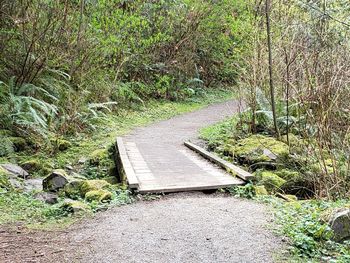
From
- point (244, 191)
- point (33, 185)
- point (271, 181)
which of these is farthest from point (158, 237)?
point (33, 185)

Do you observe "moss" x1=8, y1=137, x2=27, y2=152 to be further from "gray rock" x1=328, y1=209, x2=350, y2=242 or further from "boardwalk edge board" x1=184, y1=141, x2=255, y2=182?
"gray rock" x1=328, y1=209, x2=350, y2=242

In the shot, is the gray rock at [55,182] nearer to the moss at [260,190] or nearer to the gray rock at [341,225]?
the moss at [260,190]

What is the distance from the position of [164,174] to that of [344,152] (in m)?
2.98

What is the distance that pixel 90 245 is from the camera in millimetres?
4285

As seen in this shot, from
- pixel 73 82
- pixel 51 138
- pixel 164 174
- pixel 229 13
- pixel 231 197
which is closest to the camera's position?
pixel 231 197

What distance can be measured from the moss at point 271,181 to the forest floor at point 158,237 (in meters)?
1.42

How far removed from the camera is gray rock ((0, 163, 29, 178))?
24.6ft

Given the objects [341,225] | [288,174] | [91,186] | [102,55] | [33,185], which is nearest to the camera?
[341,225]

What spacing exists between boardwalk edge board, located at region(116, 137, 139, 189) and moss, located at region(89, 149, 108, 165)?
0.35 m

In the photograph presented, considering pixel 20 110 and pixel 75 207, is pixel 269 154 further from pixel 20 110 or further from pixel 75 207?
pixel 20 110

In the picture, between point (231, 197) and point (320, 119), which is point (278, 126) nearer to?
point (320, 119)

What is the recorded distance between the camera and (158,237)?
4.53 meters

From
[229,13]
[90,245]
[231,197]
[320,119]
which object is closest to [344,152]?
[320,119]

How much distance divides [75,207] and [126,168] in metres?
1.89
